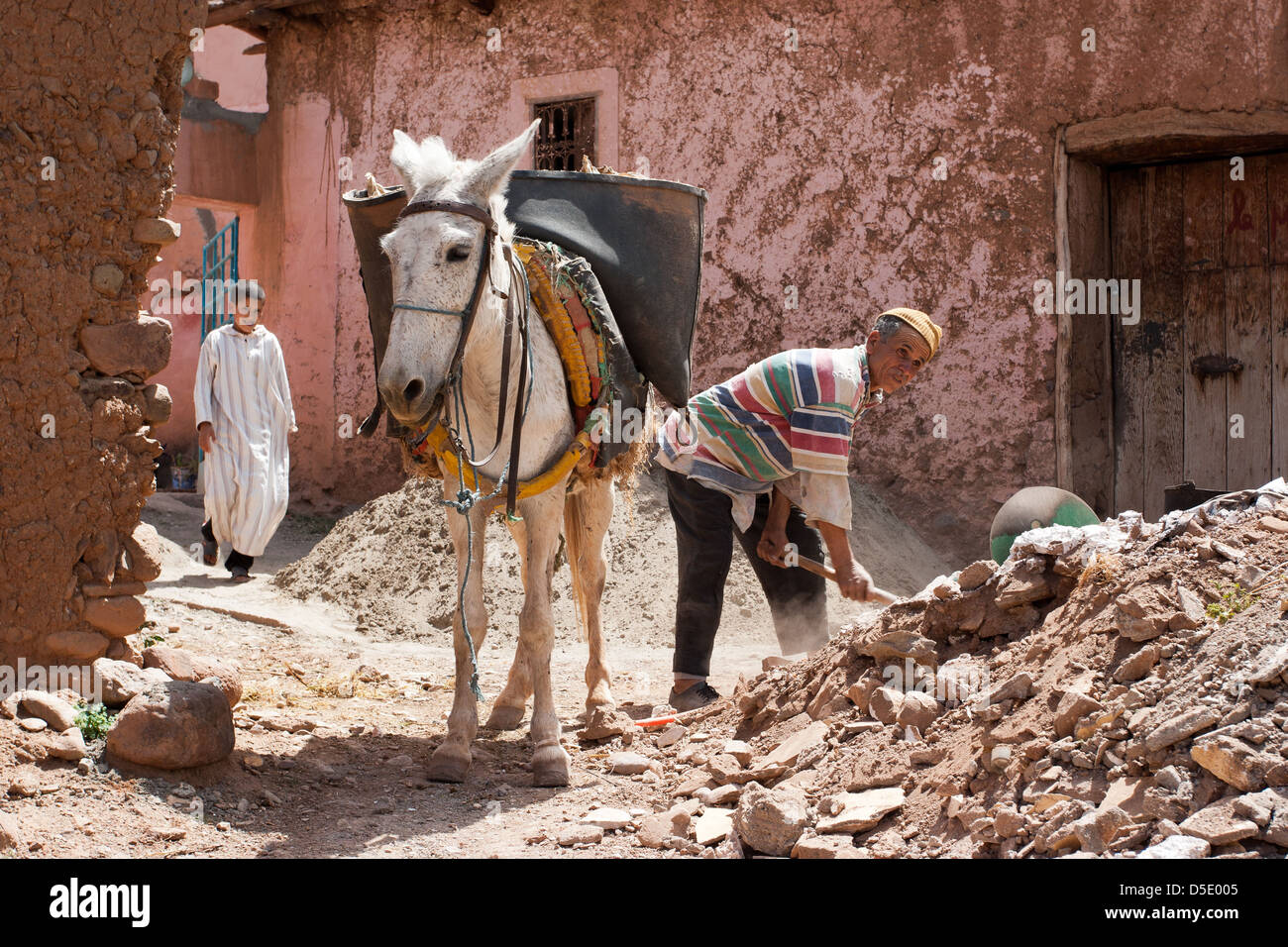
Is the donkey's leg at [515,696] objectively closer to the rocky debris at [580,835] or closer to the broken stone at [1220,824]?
the rocky debris at [580,835]

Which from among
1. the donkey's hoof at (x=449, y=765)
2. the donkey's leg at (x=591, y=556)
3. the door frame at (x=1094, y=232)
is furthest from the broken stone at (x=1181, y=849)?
the door frame at (x=1094, y=232)

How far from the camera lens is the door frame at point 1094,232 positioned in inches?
303

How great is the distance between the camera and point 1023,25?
8125 millimetres

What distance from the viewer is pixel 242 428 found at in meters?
7.95

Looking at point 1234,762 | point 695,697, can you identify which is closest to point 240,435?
point 695,697

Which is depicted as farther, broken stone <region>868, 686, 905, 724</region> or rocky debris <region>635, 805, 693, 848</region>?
broken stone <region>868, 686, 905, 724</region>

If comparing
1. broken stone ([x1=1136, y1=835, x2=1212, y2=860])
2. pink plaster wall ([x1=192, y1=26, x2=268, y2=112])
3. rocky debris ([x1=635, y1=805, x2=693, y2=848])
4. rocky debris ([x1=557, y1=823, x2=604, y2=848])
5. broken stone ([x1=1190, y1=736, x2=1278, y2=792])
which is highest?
pink plaster wall ([x1=192, y1=26, x2=268, y2=112])

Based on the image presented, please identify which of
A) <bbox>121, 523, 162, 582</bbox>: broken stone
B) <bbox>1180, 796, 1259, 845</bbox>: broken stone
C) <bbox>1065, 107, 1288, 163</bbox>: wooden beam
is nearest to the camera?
<bbox>1180, 796, 1259, 845</bbox>: broken stone

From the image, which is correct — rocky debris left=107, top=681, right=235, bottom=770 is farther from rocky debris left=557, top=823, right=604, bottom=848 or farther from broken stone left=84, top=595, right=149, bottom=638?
rocky debris left=557, top=823, right=604, bottom=848

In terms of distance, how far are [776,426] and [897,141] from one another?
14.6 feet

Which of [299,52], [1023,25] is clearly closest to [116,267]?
[1023,25]

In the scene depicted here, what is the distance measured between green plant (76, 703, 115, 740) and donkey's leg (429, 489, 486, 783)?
998 millimetres

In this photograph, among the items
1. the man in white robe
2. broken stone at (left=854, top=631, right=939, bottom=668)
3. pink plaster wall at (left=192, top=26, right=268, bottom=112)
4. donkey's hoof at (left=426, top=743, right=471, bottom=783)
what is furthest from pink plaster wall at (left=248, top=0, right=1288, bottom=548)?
pink plaster wall at (left=192, top=26, right=268, bottom=112)

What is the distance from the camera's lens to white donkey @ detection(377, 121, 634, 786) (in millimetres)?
3475
